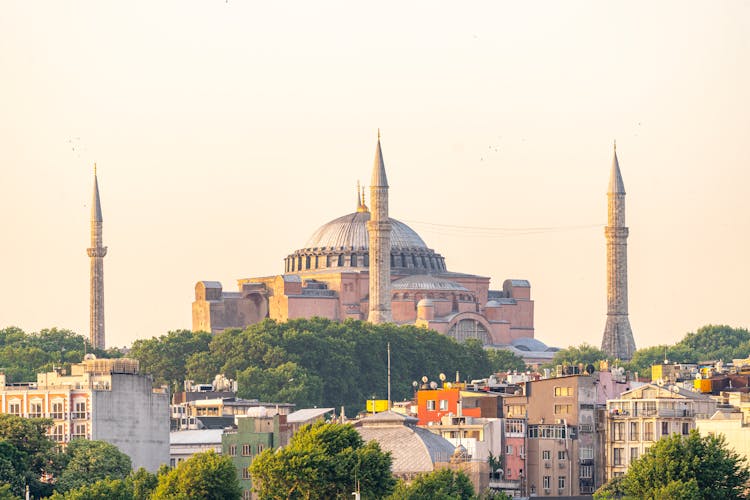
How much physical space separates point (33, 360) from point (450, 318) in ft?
129

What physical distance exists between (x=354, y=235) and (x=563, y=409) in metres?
85.4

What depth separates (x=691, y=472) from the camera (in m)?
77.9

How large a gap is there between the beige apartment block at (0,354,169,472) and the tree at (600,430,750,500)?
2070 cm

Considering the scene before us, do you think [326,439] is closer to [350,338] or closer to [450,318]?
[350,338]

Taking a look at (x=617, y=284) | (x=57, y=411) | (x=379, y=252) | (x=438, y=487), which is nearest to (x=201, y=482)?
(x=438, y=487)

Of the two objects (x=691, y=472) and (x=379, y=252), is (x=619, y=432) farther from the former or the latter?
(x=379, y=252)

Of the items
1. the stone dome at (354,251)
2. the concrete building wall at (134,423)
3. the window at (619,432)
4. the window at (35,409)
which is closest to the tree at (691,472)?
the window at (619,432)

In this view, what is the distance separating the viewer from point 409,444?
86.2 meters

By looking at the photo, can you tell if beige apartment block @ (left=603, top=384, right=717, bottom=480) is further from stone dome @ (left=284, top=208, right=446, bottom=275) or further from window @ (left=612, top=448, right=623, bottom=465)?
stone dome @ (left=284, top=208, right=446, bottom=275)

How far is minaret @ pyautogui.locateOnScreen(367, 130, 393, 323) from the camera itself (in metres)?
168

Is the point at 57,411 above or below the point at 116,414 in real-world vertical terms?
above

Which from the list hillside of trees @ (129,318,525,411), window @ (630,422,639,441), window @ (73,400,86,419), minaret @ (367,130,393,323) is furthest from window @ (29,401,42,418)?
minaret @ (367,130,393,323)

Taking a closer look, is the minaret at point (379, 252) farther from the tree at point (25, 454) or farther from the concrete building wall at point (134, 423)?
the tree at point (25, 454)

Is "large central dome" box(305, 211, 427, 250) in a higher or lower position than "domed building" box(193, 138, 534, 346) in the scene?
higher
